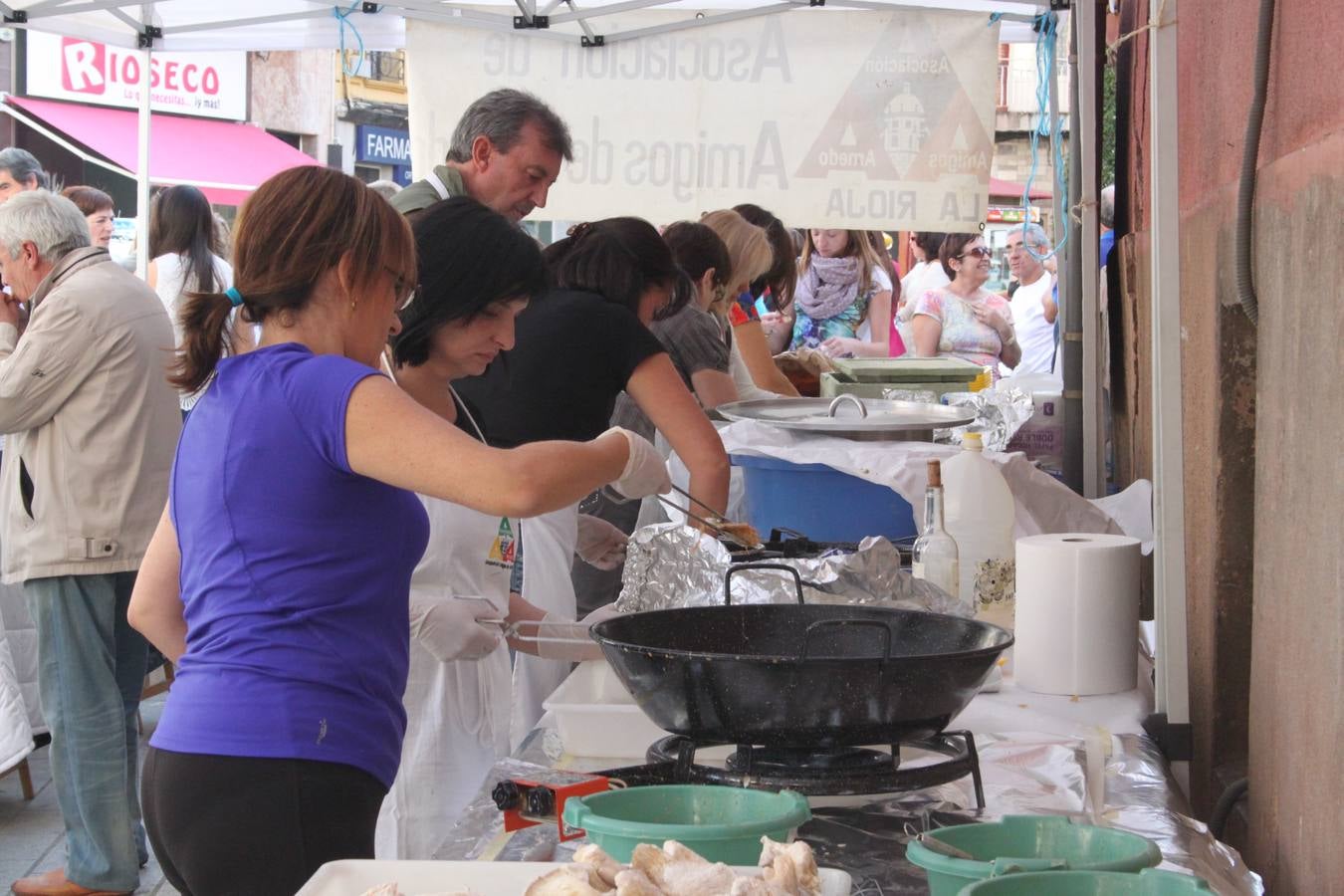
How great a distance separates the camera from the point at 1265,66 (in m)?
1.91

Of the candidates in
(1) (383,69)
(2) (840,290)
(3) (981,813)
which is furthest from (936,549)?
(1) (383,69)

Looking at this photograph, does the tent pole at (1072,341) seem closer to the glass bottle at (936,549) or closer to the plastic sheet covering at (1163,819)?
the glass bottle at (936,549)

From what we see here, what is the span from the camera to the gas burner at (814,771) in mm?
1460

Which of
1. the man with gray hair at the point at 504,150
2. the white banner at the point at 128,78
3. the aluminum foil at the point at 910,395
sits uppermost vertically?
the white banner at the point at 128,78

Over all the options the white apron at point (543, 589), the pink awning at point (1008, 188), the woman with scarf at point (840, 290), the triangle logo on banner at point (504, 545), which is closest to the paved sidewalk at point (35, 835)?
the white apron at point (543, 589)

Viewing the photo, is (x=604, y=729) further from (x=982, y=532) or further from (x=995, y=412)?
(x=995, y=412)

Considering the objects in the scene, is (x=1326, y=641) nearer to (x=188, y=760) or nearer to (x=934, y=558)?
(x=934, y=558)

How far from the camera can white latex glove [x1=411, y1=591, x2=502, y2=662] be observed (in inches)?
85.3

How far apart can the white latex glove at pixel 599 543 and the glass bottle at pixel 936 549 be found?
845 millimetres

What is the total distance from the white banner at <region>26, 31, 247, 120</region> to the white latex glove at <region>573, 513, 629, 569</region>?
967cm

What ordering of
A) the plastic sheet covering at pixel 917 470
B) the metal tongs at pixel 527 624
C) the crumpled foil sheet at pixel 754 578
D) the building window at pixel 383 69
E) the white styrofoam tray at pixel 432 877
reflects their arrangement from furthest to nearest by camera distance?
the building window at pixel 383 69
the plastic sheet covering at pixel 917 470
the crumpled foil sheet at pixel 754 578
the metal tongs at pixel 527 624
the white styrofoam tray at pixel 432 877

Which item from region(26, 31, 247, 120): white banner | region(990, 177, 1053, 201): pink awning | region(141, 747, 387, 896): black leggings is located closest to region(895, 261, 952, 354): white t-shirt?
region(141, 747, 387, 896): black leggings

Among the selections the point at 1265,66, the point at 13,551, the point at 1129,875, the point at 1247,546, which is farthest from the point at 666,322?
the point at 1129,875

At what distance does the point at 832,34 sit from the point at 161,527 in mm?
3970
